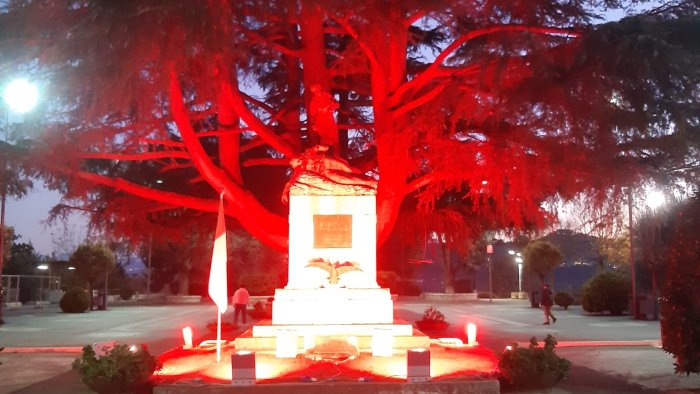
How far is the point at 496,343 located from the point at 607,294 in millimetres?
16052

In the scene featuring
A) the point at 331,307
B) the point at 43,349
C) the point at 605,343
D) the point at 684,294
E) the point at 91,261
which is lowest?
the point at 43,349

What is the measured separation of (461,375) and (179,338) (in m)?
13.7

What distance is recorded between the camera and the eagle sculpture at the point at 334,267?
16.1 meters

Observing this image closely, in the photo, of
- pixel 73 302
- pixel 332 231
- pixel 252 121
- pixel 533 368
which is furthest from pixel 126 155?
pixel 73 302

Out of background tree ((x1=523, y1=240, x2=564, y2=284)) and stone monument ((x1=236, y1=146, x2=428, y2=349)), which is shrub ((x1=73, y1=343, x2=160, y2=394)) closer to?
stone monument ((x1=236, y1=146, x2=428, y2=349))

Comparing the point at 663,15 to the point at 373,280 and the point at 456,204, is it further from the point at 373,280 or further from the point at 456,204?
the point at 456,204

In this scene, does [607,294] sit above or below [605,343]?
above

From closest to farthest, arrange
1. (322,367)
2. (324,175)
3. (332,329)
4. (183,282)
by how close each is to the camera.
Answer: (322,367) → (332,329) → (324,175) → (183,282)

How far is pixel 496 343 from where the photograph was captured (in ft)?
66.8

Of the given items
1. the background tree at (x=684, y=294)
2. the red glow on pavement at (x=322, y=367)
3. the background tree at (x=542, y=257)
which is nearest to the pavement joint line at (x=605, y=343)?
the red glow on pavement at (x=322, y=367)

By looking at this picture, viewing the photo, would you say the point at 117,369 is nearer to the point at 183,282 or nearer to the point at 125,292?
the point at 183,282

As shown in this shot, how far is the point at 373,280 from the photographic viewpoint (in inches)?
645

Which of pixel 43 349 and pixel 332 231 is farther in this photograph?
pixel 43 349

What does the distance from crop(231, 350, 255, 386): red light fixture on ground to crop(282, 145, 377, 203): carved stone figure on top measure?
20.7 feet
